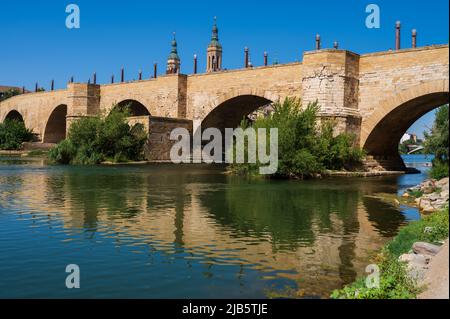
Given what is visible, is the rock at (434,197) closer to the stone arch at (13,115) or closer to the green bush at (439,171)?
the green bush at (439,171)

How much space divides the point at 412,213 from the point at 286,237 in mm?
4541

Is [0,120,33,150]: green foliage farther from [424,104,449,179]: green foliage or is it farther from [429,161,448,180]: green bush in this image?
[429,161,448,180]: green bush

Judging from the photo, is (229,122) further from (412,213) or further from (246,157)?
(412,213)

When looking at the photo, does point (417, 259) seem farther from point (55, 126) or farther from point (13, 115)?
point (13, 115)

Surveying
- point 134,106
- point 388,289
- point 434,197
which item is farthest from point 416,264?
point 134,106

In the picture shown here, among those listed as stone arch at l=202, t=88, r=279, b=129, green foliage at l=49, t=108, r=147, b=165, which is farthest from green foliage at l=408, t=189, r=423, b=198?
green foliage at l=49, t=108, r=147, b=165

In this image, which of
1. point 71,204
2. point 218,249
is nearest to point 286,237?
point 218,249

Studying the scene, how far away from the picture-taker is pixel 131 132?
33.1m

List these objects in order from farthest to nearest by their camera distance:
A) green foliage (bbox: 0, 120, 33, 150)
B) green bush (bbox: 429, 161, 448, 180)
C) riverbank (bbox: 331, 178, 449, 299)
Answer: green foliage (bbox: 0, 120, 33, 150), green bush (bbox: 429, 161, 448, 180), riverbank (bbox: 331, 178, 449, 299)

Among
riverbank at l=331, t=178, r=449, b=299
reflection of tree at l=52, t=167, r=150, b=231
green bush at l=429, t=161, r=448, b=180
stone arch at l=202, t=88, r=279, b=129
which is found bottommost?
reflection of tree at l=52, t=167, r=150, b=231

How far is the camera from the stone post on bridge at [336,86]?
24.8 meters

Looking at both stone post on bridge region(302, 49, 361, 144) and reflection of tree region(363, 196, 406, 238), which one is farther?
stone post on bridge region(302, 49, 361, 144)

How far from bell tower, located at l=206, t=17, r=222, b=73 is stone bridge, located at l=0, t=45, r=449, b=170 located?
43.5 metres

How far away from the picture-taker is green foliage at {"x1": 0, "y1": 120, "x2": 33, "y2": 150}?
49519 millimetres
